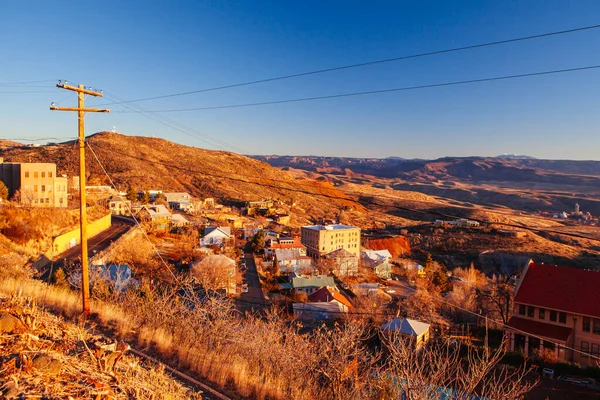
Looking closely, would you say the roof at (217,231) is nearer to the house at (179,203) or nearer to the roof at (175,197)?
the house at (179,203)

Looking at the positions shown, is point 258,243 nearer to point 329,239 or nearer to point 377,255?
point 329,239

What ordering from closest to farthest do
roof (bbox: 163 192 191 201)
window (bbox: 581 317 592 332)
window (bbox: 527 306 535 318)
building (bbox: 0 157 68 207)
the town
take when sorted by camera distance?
1. the town
2. window (bbox: 581 317 592 332)
3. window (bbox: 527 306 535 318)
4. building (bbox: 0 157 68 207)
5. roof (bbox: 163 192 191 201)

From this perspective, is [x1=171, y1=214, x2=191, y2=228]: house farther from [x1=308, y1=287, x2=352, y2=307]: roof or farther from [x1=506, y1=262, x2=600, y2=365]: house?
[x1=506, y1=262, x2=600, y2=365]: house

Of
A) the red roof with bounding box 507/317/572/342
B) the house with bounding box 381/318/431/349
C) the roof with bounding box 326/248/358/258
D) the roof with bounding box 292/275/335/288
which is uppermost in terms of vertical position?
the house with bounding box 381/318/431/349

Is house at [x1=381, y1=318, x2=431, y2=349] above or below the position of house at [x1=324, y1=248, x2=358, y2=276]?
above

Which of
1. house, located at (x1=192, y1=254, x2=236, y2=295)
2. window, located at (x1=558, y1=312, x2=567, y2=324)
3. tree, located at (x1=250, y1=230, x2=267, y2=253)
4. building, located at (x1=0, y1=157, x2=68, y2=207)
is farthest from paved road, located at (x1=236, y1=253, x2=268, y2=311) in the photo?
building, located at (x1=0, y1=157, x2=68, y2=207)

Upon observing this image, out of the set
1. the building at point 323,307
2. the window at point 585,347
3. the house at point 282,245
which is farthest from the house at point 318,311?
the house at point 282,245

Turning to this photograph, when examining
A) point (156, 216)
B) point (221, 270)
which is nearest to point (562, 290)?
point (221, 270)

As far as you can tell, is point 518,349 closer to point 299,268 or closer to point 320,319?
point 320,319
